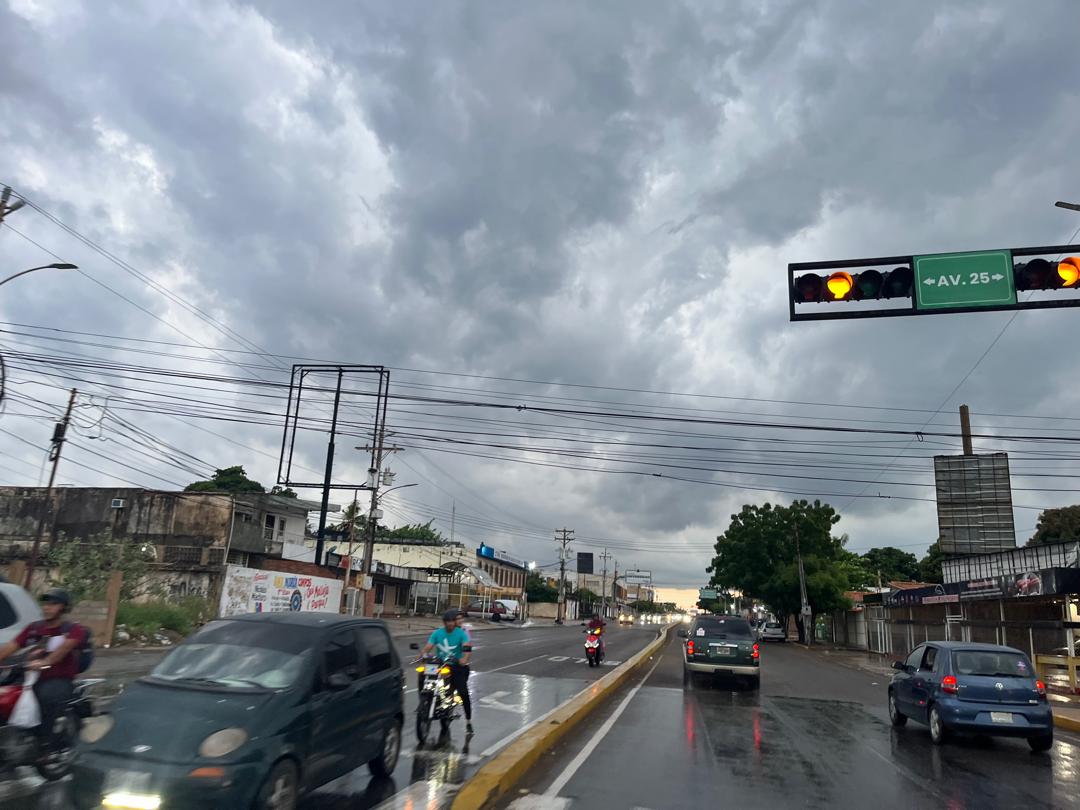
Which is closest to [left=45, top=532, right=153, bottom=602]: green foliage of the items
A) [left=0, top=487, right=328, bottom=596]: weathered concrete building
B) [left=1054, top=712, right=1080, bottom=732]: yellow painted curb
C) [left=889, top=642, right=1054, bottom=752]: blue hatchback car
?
[left=0, top=487, right=328, bottom=596]: weathered concrete building

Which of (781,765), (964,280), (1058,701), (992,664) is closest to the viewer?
(781,765)

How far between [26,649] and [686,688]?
48.2 ft

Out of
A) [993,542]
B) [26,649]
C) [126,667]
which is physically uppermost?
[993,542]

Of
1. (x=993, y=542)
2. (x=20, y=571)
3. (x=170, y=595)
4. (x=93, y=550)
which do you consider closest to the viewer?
(x=20, y=571)

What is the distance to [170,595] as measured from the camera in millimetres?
32500

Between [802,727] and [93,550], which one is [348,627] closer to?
[802,727]

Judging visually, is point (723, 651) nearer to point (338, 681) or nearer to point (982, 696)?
point (982, 696)

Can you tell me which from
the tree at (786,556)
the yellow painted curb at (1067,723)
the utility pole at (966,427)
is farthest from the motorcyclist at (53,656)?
the tree at (786,556)

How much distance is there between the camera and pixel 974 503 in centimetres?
2970

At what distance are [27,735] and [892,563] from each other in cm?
11212

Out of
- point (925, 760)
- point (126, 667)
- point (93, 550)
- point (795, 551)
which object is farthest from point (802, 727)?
point (795, 551)

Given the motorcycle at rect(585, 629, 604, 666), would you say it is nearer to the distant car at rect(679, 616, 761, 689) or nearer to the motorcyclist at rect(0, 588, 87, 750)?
Result: the distant car at rect(679, 616, 761, 689)

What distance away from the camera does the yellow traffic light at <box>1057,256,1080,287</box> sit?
964 cm

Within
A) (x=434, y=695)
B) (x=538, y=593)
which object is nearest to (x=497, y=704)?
(x=434, y=695)
